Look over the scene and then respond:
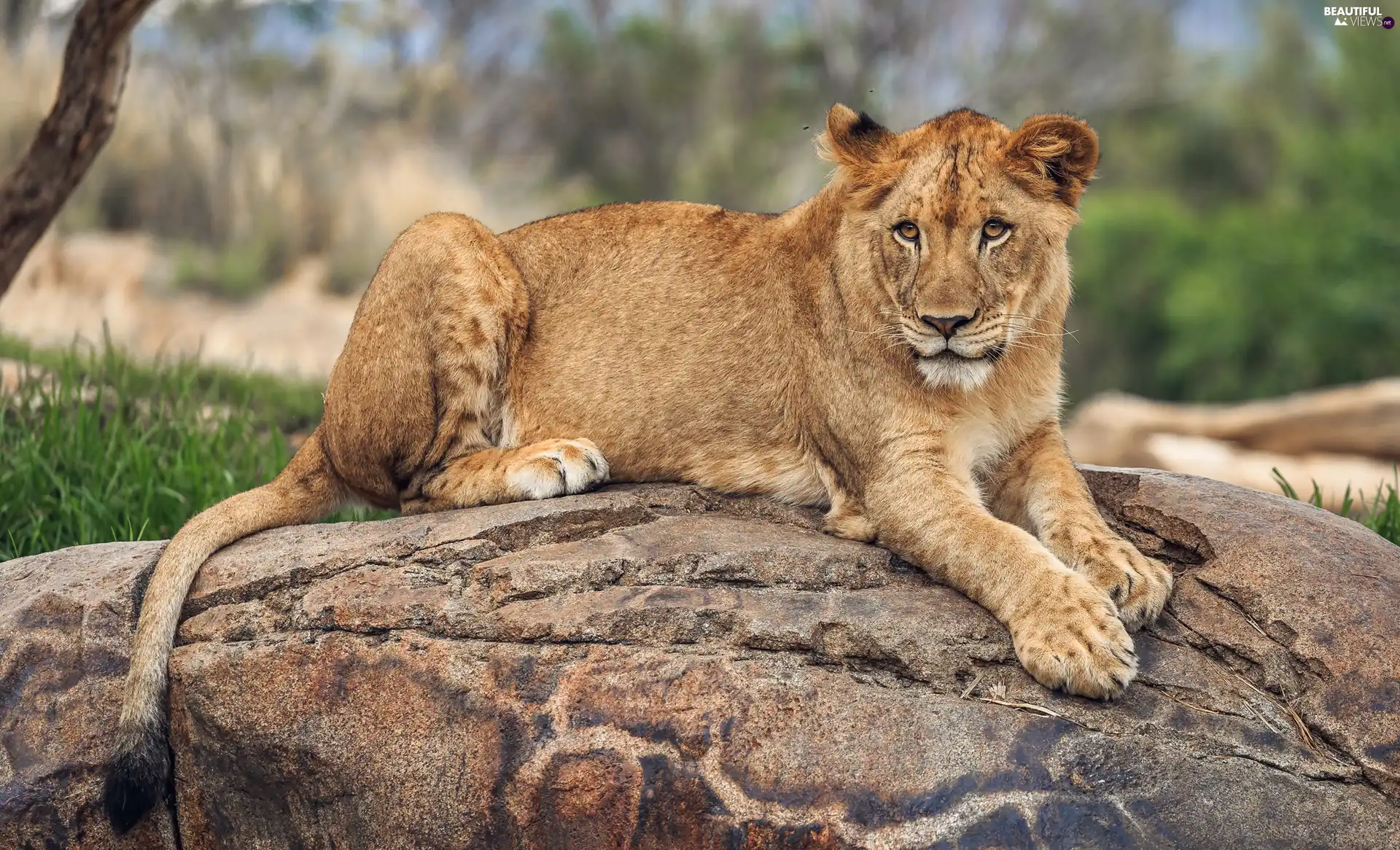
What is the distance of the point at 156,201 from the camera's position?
17.8m

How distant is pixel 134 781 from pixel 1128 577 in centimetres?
274

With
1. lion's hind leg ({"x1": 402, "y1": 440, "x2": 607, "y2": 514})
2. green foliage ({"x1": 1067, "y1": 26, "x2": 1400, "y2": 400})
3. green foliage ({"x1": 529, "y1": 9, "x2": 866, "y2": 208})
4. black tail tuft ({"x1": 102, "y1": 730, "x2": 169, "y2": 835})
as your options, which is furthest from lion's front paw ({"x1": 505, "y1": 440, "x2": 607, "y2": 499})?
green foliage ({"x1": 529, "y1": 9, "x2": 866, "y2": 208})

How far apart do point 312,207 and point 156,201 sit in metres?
1.93

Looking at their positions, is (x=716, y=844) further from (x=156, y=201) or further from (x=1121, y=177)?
(x=1121, y=177)

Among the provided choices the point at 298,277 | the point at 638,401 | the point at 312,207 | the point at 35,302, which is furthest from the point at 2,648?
the point at 312,207

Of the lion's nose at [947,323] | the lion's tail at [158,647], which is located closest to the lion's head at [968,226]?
the lion's nose at [947,323]

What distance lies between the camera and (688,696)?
3.50 metres

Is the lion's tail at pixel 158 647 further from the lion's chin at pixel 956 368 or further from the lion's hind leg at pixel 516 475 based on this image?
the lion's chin at pixel 956 368

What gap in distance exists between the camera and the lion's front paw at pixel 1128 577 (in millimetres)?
3834

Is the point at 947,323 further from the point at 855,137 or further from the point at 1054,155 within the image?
the point at 855,137

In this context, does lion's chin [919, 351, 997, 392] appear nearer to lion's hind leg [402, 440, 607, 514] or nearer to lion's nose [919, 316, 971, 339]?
lion's nose [919, 316, 971, 339]

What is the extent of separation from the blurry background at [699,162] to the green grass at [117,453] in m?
0.05

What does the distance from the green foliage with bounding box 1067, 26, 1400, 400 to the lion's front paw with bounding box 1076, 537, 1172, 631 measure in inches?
639

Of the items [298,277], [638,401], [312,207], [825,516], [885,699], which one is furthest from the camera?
[312,207]
